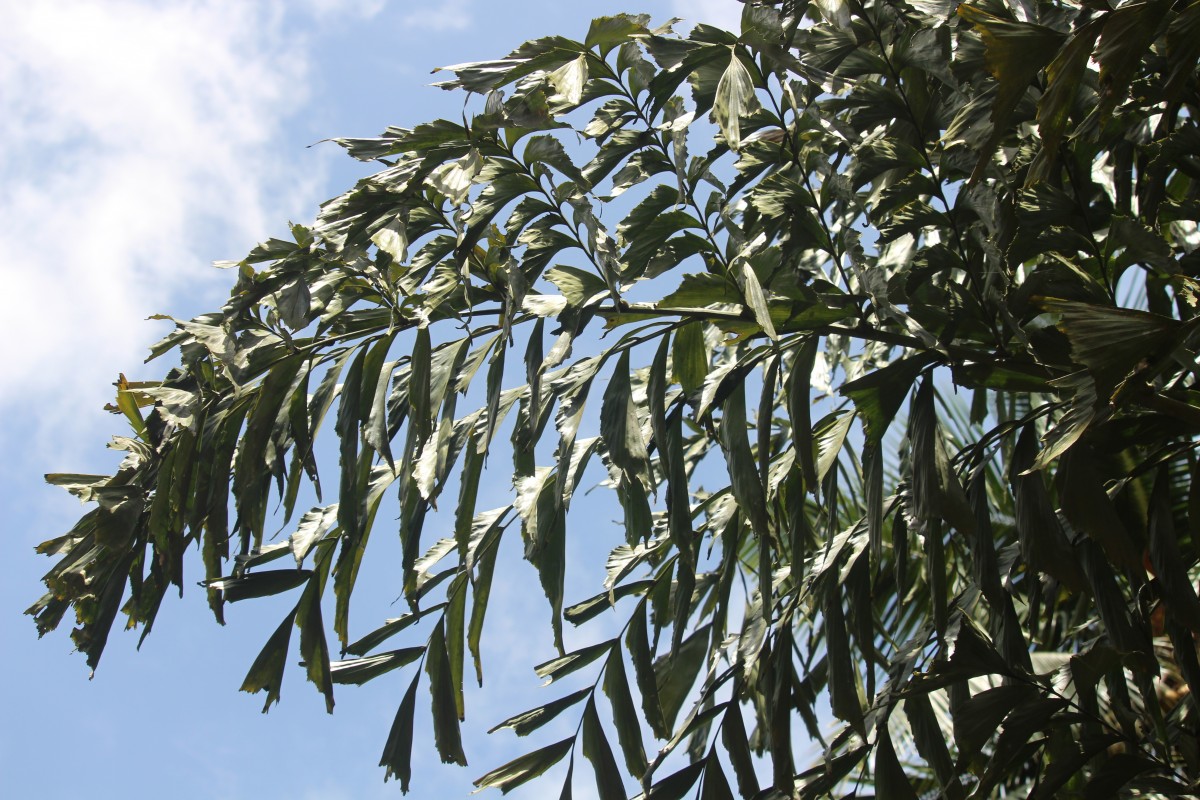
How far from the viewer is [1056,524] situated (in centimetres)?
149

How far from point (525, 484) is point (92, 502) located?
732 mm

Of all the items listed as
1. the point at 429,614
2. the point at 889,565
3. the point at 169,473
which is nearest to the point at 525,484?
the point at 429,614

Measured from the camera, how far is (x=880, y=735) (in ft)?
5.54

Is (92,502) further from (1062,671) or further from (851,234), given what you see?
(1062,671)

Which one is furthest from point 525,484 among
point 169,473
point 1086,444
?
point 1086,444

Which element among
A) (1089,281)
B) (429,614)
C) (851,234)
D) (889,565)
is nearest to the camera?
(851,234)

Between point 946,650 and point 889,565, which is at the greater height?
point 889,565

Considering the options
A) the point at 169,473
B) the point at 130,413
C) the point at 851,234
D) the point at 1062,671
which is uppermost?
the point at 130,413

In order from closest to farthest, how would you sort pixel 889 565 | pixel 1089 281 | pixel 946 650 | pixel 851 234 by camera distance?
pixel 851 234 < pixel 1089 281 < pixel 946 650 < pixel 889 565

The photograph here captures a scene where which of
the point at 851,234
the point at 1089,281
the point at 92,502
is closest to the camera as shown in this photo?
the point at 851,234

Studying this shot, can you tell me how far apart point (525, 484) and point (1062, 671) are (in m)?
0.84

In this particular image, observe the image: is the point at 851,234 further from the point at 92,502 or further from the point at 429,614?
the point at 92,502

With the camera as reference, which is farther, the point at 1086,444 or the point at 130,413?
the point at 130,413

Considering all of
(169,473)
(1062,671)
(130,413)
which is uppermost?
(130,413)
